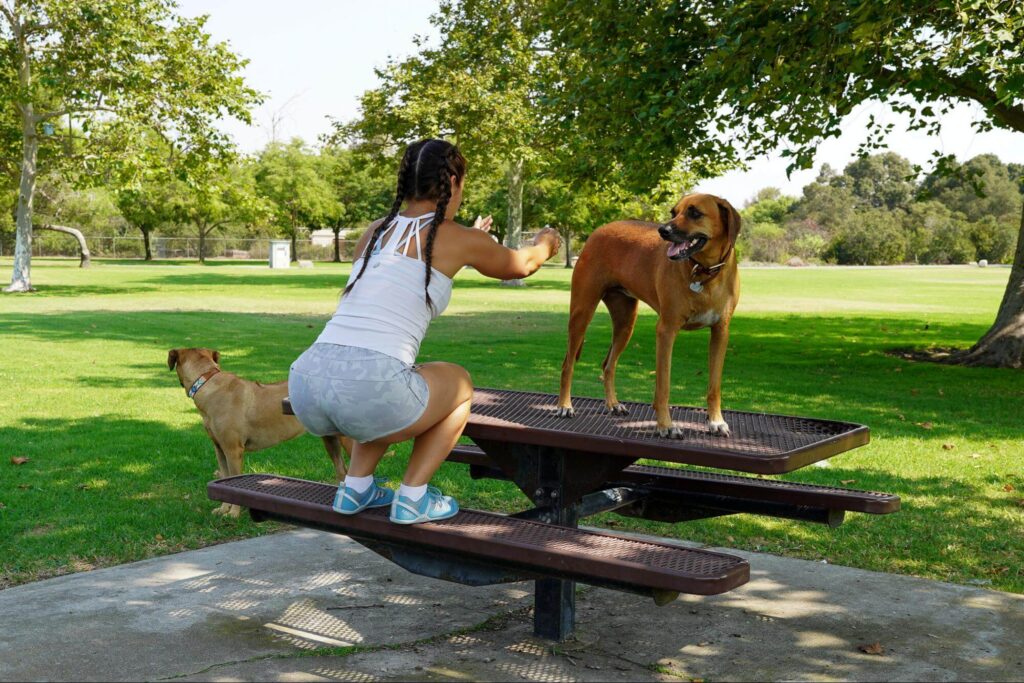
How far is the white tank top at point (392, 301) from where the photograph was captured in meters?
3.89

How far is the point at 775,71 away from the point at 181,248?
7845cm

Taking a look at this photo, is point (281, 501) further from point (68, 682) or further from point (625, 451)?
point (625, 451)

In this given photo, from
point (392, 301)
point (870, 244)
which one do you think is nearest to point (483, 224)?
point (392, 301)

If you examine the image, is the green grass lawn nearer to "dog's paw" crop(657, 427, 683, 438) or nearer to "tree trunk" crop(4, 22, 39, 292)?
"dog's paw" crop(657, 427, 683, 438)

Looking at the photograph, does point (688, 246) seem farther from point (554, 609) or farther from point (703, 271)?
point (554, 609)

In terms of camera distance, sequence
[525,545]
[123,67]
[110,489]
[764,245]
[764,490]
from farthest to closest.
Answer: [764,245]
[123,67]
[110,489]
[764,490]
[525,545]

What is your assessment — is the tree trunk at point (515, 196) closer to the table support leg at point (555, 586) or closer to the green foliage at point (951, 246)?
the table support leg at point (555, 586)

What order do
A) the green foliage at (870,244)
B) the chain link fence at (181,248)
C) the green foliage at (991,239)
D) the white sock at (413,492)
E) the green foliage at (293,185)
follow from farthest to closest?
the green foliage at (991,239) < the green foliage at (870,244) < the chain link fence at (181,248) < the green foliage at (293,185) < the white sock at (413,492)

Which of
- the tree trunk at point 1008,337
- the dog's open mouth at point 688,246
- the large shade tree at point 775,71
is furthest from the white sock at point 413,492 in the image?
the tree trunk at point 1008,337

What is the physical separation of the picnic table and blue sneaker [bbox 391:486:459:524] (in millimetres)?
42

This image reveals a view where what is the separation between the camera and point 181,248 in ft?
274

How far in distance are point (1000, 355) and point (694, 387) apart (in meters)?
6.19

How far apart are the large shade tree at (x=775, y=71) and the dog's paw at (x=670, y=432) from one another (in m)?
7.00

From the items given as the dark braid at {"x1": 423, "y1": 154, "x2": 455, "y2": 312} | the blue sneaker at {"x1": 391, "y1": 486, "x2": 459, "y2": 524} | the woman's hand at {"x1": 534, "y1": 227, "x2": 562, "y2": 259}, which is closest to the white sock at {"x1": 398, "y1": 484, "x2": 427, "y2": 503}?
the blue sneaker at {"x1": 391, "y1": 486, "x2": 459, "y2": 524}
